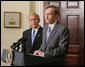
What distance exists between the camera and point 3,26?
14.3 feet

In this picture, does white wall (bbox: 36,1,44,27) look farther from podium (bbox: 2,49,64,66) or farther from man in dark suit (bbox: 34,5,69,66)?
podium (bbox: 2,49,64,66)

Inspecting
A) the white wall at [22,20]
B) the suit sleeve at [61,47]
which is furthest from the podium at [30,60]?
the white wall at [22,20]

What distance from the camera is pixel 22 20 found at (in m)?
4.33

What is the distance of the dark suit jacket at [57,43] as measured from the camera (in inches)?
78.0

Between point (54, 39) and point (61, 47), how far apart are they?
138 millimetres

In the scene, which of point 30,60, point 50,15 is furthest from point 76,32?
point 30,60

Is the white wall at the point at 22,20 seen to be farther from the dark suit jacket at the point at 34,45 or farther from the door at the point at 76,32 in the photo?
the dark suit jacket at the point at 34,45

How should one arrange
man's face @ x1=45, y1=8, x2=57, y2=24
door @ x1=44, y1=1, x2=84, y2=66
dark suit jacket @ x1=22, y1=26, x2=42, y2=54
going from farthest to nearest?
door @ x1=44, y1=1, x2=84, y2=66, dark suit jacket @ x1=22, y1=26, x2=42, y2=54, man's face @ x1=45, y1=8, x2=57, y2=24

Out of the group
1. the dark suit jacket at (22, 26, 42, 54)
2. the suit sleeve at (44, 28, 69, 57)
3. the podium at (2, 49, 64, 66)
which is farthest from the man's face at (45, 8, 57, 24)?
the dark suit jacket at (22, 26, 42, 54)

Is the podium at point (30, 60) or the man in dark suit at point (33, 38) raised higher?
the man in dark suit at point (33, 38)

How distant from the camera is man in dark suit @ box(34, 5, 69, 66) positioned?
1.98m

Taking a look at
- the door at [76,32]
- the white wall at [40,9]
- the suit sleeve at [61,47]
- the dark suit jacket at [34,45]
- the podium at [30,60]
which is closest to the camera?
the podium at [30,60]

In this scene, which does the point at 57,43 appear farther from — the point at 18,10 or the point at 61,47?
the point at 18,10

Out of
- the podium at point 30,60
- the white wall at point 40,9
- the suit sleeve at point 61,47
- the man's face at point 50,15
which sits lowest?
the podium at point 30,60
